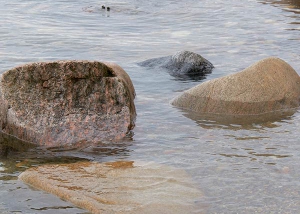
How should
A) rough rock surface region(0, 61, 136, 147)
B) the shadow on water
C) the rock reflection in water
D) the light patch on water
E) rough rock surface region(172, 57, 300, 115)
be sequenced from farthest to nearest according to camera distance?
the rock reflection in water → the light patch on water → rough rock surface region(172, 57, 300, 115) → the shadow on water → rough rock surface region(0, 61, 136, 147)

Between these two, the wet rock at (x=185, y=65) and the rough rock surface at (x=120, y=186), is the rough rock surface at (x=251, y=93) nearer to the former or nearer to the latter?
the wet rock at (x=185, y=65)

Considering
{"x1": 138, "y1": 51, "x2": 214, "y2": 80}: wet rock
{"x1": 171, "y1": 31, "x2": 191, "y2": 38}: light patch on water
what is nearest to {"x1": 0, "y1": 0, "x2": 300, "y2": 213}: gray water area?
{"x1": 171, "y1": 31, "x2": 191, "y2": 38}: light patch on water

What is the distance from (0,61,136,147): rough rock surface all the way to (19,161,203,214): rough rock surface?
880 mm

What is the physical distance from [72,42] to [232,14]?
5.27 m

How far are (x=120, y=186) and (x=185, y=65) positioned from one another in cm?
536

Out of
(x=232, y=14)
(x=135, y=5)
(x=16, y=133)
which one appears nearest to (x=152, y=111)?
(x=16, y=133)

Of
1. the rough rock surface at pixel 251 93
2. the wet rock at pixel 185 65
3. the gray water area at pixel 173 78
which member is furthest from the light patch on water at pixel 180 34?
the rough rock surface at pixel 251 93

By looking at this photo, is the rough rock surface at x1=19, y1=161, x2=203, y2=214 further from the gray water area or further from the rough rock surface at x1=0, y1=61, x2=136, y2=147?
the rough rock surface at x1=0, y1=61, x2=136, y2=147

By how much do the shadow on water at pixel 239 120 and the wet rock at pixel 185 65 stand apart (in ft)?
7.81

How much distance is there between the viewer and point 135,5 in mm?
18109

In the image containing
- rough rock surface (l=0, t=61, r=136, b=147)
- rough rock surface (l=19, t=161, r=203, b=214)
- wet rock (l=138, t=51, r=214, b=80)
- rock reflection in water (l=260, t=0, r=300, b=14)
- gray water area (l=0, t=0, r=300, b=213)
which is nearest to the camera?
rough rock surface (l=19, t=161, r=203, b=214)

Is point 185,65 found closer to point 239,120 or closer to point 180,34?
point 239,120

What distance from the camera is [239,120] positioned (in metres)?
8.06

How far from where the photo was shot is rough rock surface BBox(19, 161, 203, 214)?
5.40 m
